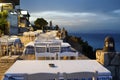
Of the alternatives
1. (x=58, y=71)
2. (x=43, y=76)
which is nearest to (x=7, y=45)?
(x=58, y=71)

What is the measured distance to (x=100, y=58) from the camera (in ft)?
25.6

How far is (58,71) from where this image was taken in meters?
5.22

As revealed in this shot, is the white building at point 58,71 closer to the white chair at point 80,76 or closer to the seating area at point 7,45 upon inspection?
the white chair at point 80,76

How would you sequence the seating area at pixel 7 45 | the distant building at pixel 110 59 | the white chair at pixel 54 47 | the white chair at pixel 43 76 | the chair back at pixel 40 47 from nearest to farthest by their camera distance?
the white chair at pixel 43 76, the distant building at pixel 110 59, the white chair at pixel 54 47, the chair back at pixel 40 47, the seating area at pixel 7 45

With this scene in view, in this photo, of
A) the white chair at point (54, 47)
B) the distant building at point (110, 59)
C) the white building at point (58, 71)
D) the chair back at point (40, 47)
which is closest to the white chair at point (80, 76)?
the white building at point (58, 71)

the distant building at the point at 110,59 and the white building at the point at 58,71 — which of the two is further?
the distant building at the point at 110,59

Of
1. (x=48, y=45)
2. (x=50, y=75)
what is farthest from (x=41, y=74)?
(x=48, y=45)

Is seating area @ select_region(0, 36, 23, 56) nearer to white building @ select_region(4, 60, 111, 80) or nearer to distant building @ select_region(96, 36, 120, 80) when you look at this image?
distant building @ select_region(96, 36, 120, 80)

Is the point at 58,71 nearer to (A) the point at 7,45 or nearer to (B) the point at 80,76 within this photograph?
(B) the point at 80,76

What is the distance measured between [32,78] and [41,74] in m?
0.13

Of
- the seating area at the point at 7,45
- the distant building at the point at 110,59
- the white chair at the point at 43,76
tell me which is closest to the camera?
the white chair at the point at 43,76

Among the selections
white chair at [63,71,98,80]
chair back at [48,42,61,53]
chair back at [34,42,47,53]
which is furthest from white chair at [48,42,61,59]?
white chair at [63,71,98,80]

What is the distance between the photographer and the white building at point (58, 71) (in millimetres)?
4781

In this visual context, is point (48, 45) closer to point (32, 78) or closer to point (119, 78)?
point (119, 78)
